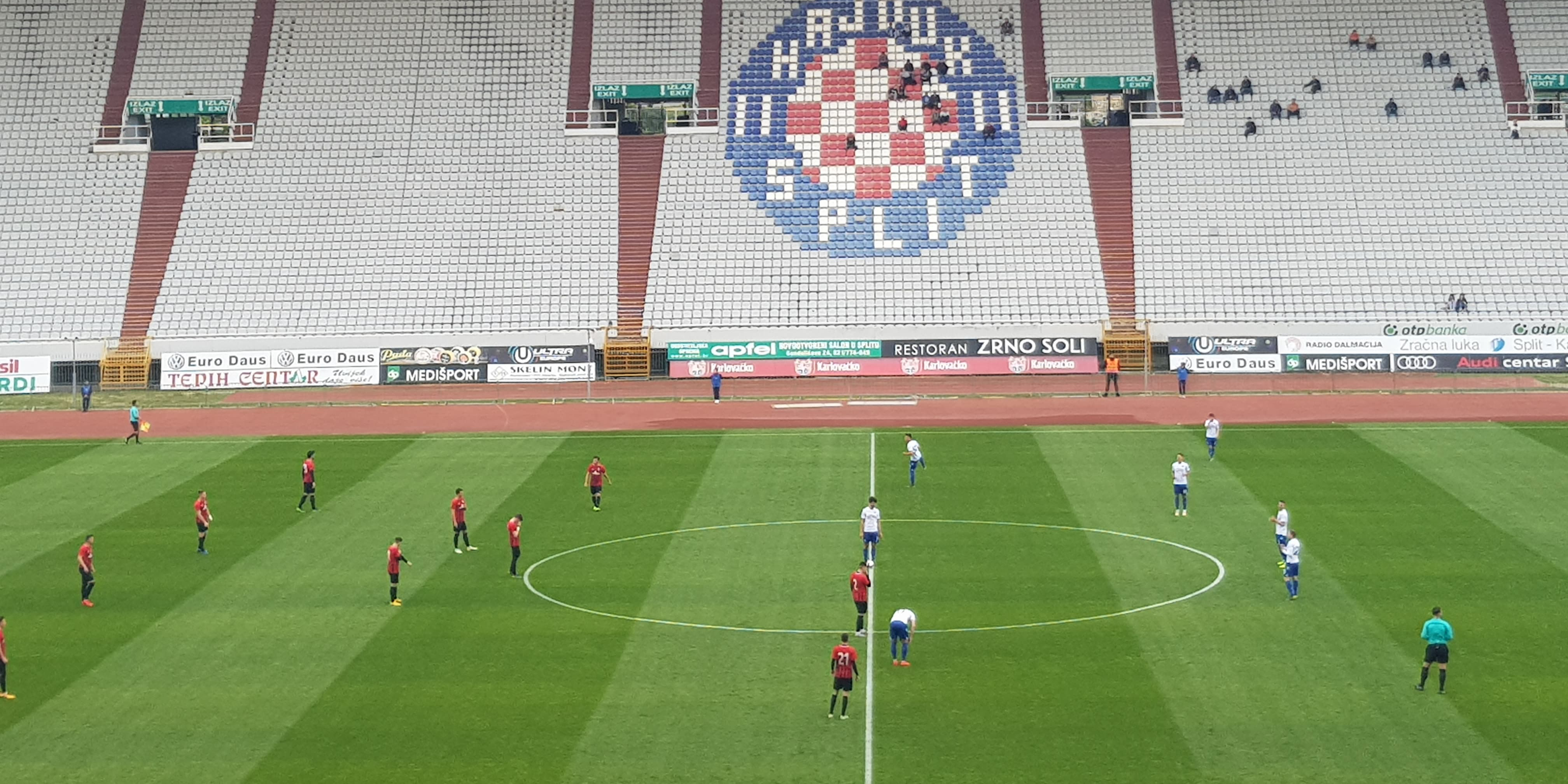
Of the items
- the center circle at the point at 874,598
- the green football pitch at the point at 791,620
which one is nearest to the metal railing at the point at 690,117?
the green football pitch at the point at 791,620

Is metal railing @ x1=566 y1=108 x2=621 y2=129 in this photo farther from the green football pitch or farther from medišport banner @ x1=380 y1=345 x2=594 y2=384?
the green football pitch

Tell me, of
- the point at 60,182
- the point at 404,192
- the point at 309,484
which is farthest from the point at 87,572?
the point at 60,182

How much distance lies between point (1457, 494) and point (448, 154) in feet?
149

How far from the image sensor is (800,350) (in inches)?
2367

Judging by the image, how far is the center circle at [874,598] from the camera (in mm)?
28281

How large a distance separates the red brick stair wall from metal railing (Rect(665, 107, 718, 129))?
68.5ft

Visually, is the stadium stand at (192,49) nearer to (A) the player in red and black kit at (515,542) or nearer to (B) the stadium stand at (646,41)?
(B) the stadium stand at (646,41)

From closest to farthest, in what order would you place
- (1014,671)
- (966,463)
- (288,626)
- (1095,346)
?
(1014,671), (288,626), (966,463), (1095,346)

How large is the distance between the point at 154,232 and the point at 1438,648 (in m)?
56.9

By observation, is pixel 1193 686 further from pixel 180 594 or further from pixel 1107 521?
pixel 180 594

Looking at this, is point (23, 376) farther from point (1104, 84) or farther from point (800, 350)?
point (1104, 84)

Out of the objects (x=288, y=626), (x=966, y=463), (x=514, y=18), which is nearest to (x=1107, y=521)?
(x=966, y=463)

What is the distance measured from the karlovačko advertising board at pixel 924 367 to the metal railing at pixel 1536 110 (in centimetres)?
2445

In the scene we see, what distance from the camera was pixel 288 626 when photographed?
29.1 meters
